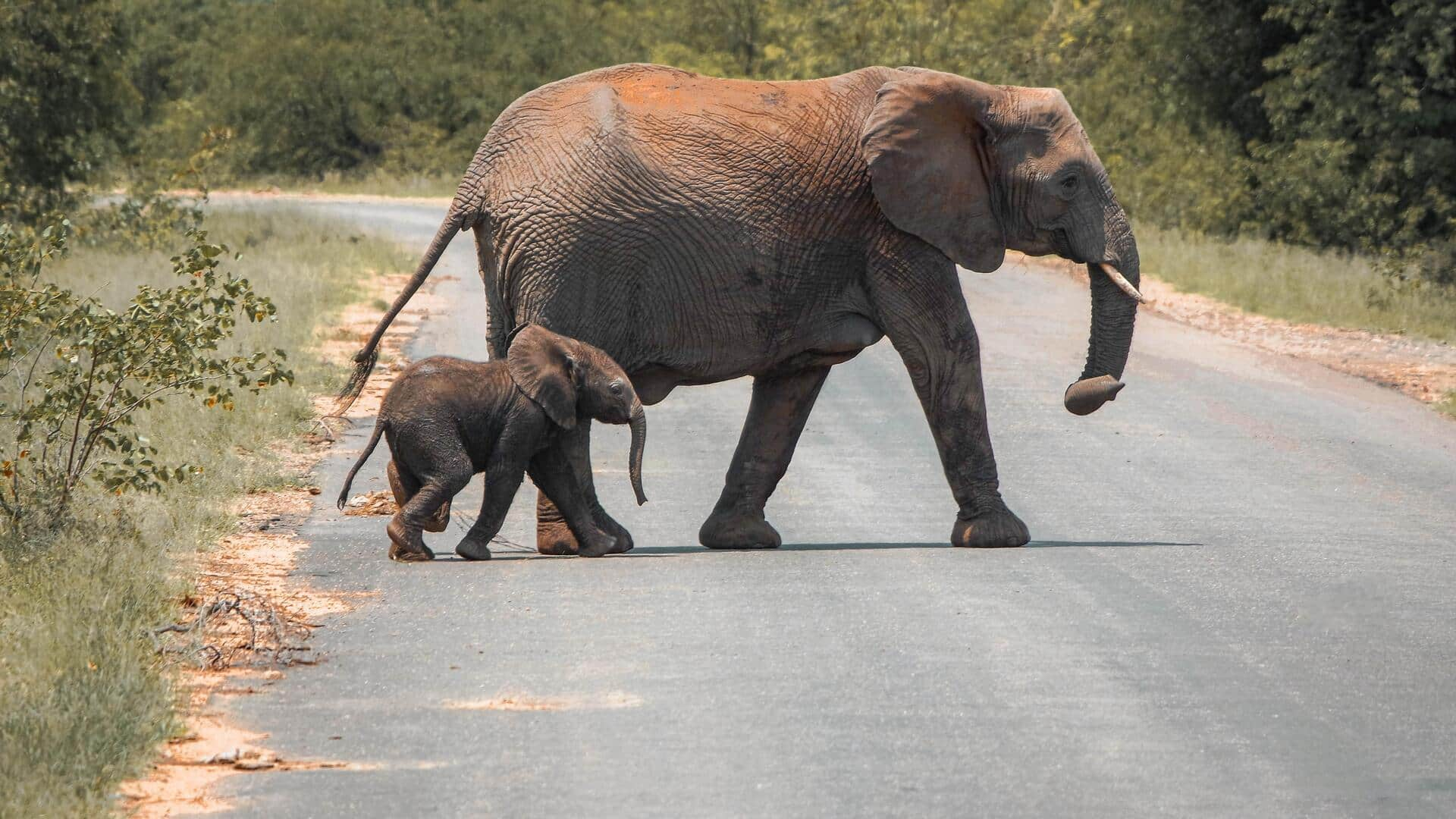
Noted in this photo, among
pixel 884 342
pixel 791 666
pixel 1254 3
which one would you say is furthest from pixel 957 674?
pixel 1254 3

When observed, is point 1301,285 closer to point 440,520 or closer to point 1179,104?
point 1179,104

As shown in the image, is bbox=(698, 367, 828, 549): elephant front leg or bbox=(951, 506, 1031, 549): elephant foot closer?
bbox=(951, 506, 1031, 549): elephant foot

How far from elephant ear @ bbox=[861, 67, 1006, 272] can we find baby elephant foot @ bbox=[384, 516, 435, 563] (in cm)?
261

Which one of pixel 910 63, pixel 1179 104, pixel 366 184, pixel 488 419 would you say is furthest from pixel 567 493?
pixel 366 184

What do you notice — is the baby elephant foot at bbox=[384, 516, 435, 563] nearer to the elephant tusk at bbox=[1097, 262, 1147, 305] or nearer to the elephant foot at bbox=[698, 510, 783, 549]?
the elephant foot at bbox=[698, 510, 783, 549]

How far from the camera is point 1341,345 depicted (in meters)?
20.4

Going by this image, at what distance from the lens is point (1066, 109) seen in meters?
10.1

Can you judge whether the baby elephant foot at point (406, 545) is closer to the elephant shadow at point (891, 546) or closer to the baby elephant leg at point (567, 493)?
the baby elephant leg at point (567, 493)

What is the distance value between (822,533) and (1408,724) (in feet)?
14.9

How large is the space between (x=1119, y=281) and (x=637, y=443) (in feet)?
7.75

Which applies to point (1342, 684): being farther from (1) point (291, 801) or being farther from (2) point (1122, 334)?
(1) point (291, 801)

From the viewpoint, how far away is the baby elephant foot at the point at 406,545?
31.7ft

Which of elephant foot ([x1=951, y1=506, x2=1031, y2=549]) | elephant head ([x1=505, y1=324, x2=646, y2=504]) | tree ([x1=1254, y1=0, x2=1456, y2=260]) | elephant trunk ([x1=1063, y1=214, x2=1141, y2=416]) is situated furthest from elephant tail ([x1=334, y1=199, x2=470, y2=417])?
tree ([x1=1254, y1=0, x2=1456, y2=260])

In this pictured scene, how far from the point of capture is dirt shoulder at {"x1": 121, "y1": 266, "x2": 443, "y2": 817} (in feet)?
20.3
